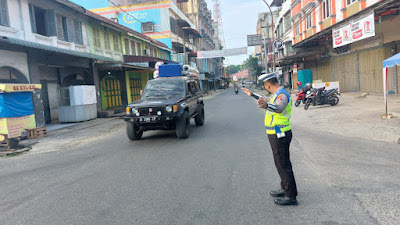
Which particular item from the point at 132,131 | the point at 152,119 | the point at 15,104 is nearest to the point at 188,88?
the point at 152,119

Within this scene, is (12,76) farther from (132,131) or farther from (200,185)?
(200,185)

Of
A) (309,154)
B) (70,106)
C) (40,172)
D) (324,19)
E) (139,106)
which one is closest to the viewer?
(40,172)

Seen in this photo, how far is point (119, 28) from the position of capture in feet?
73.8

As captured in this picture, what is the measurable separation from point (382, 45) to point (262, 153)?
13.6 meters

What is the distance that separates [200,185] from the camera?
15.1 feet

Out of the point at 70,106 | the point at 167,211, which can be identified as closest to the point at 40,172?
the point at 167,211

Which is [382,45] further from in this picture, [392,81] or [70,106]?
[70,106]

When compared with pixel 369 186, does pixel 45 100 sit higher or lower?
higher

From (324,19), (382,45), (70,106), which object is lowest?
(70,106)

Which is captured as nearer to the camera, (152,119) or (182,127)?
(152,119)

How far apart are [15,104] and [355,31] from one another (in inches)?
603

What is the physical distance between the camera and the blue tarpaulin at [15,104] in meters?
9.87

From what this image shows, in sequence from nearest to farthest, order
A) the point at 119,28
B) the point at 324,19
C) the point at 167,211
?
the point at 167,211
the point at 119,28
the point at 324,19

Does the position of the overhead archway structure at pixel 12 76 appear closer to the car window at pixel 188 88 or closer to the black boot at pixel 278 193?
the car window at pixel 188 88
